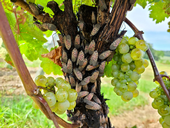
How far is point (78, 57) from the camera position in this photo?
16.5 inches

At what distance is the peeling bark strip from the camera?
41cm

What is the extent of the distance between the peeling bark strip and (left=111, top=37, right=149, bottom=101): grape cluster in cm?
5

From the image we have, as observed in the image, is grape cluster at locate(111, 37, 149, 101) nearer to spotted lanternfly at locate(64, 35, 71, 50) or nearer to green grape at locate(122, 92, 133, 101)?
green grape at locate(122, 92, 133, 101)

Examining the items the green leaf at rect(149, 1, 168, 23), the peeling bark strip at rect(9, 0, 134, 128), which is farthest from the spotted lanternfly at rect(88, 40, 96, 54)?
the green leaf at rect(149, 1, 168, 23)

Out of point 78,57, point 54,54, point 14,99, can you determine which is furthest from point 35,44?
point 14,99

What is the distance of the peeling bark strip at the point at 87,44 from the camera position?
41 centimetres

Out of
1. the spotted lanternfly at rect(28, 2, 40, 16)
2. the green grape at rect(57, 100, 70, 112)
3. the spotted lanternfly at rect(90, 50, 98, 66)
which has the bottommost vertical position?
the green grape at rect(57, 100, 70, 112)

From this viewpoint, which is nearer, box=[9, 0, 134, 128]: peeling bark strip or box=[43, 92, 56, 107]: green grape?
box=[43, 92, 56, 107]: green grape

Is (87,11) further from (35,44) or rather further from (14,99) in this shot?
(14,99)

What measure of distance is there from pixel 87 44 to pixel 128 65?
0.15 meters

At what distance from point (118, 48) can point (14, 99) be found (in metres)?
1.92

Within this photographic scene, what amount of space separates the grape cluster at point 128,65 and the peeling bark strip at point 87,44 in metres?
0.05

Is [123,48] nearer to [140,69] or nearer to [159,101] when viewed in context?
[140,69]

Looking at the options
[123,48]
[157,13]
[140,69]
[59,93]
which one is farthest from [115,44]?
[157,13]
